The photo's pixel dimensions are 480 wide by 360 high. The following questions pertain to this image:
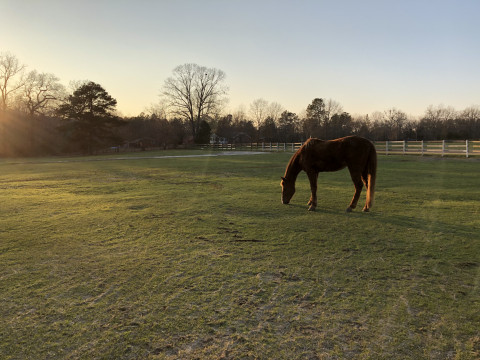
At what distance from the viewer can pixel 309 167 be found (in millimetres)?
7199

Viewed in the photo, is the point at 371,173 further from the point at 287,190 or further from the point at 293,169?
the point at 287,190

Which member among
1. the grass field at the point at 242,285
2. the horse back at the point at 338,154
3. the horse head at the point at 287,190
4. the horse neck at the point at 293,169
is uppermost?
the horse back at the point at 338,154

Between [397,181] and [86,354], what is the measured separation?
38.7ft

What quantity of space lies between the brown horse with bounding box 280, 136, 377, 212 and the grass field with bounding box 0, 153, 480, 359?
71 cm

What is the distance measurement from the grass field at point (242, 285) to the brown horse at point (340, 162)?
28.0 inches

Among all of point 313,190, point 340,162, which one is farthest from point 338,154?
point 313,190

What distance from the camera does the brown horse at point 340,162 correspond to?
6566 mm

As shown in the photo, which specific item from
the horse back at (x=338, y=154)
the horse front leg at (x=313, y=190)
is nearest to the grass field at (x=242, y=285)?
the horse front leg at (x=313, y=190)

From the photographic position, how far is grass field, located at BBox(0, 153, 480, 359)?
2299 millimetres

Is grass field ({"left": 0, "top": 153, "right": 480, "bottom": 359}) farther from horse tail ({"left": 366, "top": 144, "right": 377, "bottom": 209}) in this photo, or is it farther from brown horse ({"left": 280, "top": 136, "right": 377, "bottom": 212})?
brown horse ({"left": 280, "top": 136, "right": 377, "bottom": 212})

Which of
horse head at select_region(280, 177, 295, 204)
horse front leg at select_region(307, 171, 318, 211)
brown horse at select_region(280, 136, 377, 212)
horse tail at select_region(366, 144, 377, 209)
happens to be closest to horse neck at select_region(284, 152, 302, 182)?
brown horse at select_region(280, 136, 377, 212)

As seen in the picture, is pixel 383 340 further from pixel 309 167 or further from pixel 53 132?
pixel 53 132

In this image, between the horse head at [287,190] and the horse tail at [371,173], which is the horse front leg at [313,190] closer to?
the horse head at [287,190]

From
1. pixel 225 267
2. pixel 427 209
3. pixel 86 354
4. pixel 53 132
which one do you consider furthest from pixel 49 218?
pixel 53 132
